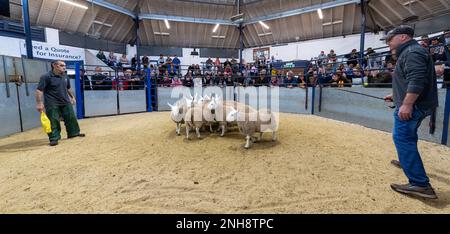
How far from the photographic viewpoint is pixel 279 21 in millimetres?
18688

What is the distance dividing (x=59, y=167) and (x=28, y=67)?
16.8ft

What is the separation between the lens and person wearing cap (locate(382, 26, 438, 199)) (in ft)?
7.36

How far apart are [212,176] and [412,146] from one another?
225 cm

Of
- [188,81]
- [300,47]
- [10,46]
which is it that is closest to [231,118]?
[188,81]

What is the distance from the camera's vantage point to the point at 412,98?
7.32 ft

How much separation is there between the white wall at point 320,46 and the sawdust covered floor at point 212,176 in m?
14.1

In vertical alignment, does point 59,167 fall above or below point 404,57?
below

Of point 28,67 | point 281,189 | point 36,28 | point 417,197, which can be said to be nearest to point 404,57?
point 417,197

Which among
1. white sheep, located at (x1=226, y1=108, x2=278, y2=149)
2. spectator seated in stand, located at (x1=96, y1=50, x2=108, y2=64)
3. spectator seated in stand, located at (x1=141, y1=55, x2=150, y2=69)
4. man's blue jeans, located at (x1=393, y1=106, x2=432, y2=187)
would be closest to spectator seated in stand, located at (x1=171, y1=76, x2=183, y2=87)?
spectator seated in stand, located at (x1=141, y1=55, x2=150, y2=69)

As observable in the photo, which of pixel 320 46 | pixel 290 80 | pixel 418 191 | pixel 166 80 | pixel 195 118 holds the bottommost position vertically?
pixel 418 191

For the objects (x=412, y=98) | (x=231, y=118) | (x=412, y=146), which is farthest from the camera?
(x=231, y=118)

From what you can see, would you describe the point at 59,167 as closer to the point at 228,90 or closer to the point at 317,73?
the point at 317,73

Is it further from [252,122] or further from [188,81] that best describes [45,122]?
[188,81]
